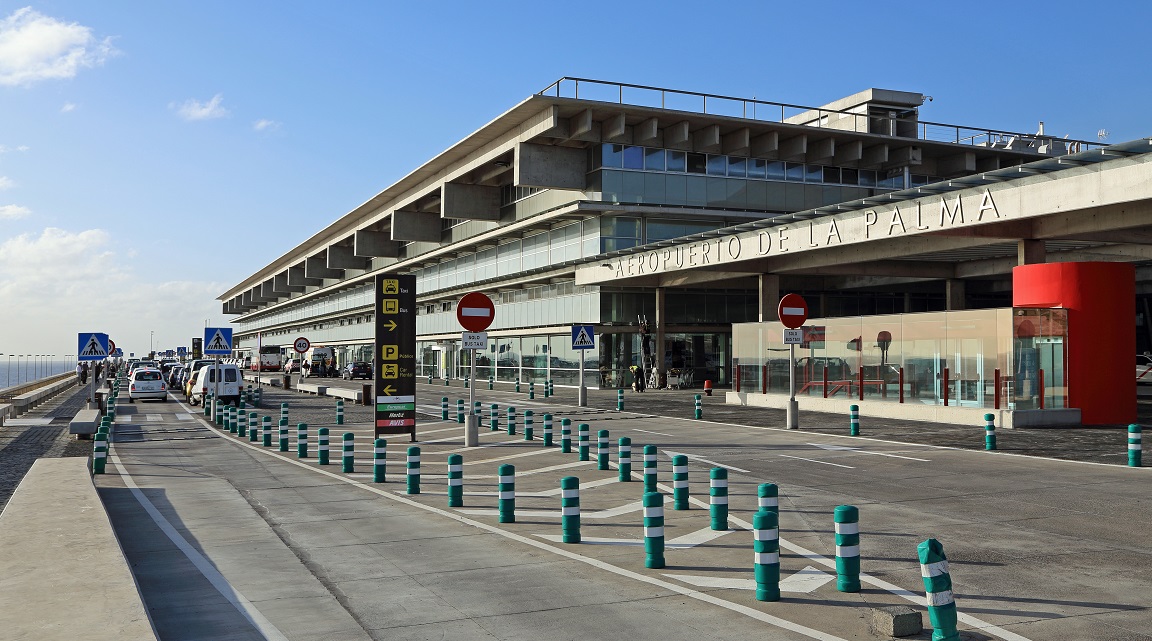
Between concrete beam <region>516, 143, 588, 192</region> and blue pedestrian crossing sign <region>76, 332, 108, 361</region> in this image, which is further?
concrete beam <region>516, 143, 588, 192</region>

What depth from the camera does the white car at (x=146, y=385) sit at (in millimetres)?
45375

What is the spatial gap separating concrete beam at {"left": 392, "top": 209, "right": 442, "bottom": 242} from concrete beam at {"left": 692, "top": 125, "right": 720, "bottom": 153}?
25.6 m

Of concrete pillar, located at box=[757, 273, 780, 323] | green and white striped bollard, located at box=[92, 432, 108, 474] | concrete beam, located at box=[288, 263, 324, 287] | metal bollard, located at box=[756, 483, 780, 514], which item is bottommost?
green and white striped bollard, located at box=[92, 432, 108, 474]

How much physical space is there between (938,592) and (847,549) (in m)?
1.84

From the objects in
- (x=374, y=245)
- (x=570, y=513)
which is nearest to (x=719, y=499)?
(x=570, y=513)

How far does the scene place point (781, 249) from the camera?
3472 cm

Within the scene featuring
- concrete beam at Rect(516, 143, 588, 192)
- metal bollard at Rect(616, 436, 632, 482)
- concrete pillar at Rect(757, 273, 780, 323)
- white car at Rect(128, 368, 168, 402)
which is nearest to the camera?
metal bollard at Rect(616, 436, 632, 482)

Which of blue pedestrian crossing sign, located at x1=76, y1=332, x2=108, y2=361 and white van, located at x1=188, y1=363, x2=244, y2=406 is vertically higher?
blue pedestrian crossing sign, located at x1=76, y1=332, x2=108, y2=361

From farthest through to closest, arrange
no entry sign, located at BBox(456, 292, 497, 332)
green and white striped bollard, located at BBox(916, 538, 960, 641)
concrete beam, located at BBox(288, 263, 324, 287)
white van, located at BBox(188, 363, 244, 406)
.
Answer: concrete beam, located at BBox(288, 263, 324, 287) → white van, located at BBox(188, 363, 244, 406) → no entry sign, located at BBox(456, 292, 497, 332) → green and white striped bollard, located at BBox(916, 538, 960, 641)

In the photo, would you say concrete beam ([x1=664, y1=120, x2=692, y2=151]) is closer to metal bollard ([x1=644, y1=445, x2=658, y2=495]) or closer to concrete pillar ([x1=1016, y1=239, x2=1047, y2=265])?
concrete pillar ([x1=1016, y1=239, x2=1047, y2=265])

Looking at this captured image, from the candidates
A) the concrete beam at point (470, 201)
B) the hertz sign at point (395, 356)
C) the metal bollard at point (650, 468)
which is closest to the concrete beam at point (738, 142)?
the concrete beam at point (470, 201)

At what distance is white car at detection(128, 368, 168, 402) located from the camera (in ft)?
149

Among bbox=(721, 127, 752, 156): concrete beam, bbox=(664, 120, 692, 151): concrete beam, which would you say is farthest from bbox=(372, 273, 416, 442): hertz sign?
bbox=(721, 127, 752, 156): concrete beam

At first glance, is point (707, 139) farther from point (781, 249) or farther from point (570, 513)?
point (570, 513)
